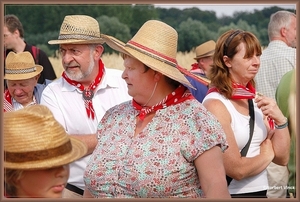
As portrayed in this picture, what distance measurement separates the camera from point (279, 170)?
5.95 metres

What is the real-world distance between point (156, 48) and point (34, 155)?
1383 millimetres

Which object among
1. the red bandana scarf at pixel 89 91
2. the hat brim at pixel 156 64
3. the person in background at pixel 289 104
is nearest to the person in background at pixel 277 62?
the person in background at pixel 289 104

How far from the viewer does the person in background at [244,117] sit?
440cm

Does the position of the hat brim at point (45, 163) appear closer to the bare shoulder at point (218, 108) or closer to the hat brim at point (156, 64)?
the hat brim at point (156, 64)

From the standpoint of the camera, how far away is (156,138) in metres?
3.82

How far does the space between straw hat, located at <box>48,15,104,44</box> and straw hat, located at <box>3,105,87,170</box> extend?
7.46 ft

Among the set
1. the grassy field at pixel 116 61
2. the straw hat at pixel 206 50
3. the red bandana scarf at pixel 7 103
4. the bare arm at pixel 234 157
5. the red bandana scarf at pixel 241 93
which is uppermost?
the red bandana scarf at pixel 241 93

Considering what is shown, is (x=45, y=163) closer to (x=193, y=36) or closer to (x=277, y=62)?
(x=277, y=62)

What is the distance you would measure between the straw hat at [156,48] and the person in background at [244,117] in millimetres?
569

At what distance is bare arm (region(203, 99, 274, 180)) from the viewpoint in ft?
14.2

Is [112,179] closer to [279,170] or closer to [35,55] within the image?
[279,170]

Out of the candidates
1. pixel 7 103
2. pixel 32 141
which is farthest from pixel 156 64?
pixel 7 103

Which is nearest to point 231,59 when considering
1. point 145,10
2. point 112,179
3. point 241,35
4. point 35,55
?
point 241,35

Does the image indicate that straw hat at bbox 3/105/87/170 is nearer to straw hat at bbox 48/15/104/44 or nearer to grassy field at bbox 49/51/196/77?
straw hat at bbox 48/15/104/44
